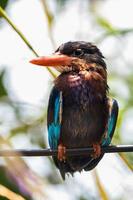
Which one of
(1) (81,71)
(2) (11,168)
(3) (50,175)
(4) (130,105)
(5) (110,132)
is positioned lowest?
(3) (50,175)

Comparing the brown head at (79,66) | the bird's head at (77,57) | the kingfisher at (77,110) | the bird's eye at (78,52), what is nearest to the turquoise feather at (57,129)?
the kingfisher at (77,110)

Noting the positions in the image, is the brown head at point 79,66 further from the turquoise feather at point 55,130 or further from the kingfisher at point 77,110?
the turquoise feather at point 55,130

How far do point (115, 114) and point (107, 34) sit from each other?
97 centimetres

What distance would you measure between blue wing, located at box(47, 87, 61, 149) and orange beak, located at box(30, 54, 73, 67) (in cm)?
15

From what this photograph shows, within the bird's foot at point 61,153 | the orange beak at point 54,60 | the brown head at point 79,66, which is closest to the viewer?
the orange beak at point 54,60

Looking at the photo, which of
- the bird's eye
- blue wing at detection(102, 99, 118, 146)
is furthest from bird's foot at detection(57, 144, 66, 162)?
the bird's eye

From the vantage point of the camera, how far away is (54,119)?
3.17 metres

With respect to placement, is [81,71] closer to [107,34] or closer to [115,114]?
[115,114]

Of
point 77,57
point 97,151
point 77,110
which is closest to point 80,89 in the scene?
point 77,110

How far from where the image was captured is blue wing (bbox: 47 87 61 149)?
3136 millimetres

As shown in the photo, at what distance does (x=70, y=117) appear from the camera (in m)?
3.17

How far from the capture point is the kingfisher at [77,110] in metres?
3.16

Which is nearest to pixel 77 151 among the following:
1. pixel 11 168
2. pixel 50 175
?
pixel 11 168

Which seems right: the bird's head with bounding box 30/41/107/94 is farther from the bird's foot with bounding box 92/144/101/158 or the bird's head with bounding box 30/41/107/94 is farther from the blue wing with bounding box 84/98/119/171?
the bird's foot with bounding box 92/144/101/158
